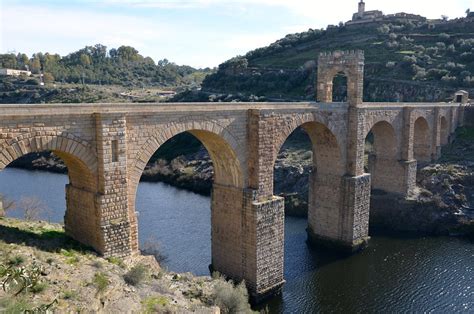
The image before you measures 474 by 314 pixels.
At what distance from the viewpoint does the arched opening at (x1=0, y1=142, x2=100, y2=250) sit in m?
13.1

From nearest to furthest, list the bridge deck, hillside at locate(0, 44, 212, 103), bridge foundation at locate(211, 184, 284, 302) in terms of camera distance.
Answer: the bridge deck
bridge foundation at locate(211, 184, 284, 302)
hillside at locate(0, 44, 212, 103)

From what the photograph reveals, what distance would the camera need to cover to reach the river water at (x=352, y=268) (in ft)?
61.5

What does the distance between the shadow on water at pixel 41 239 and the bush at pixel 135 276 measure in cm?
197

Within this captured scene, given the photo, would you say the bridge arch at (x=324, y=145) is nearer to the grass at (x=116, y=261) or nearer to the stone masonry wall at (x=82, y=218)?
the stone masonry wall at (x=82, y=218)

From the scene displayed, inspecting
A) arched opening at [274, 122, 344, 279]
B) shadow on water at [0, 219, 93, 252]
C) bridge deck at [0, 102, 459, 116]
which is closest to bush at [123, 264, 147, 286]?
shadow on water at [0, 219, 93, 252]

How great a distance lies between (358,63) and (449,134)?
16.3 metres

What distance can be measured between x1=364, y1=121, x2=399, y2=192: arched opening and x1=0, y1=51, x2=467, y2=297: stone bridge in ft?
0.22

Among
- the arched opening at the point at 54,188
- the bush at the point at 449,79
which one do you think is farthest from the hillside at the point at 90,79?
the bush at the point at 449,79

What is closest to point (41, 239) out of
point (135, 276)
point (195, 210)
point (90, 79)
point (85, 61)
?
point (135, 276)

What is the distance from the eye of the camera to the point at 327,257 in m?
23.3

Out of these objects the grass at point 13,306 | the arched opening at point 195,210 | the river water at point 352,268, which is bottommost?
the river water at point 352,268

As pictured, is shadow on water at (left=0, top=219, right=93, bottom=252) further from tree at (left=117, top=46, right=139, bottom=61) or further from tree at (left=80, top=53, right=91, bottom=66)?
tree at (left=117, top=46, right=139, bottom=61)

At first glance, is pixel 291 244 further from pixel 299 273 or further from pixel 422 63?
pixel 422 63

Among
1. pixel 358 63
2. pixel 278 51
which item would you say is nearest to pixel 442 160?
pixel 358 63
